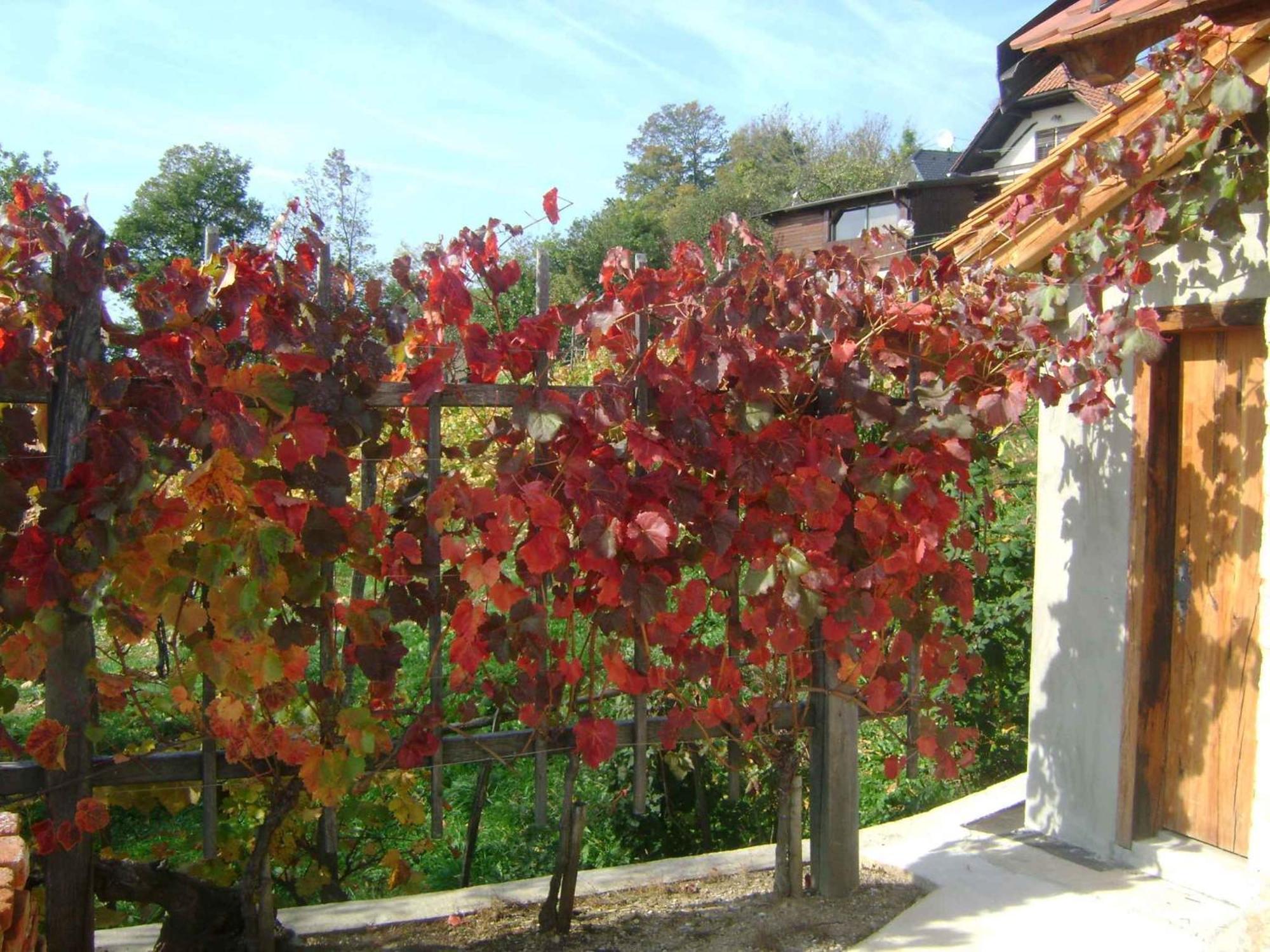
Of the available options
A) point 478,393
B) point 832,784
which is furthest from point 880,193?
point 478,393

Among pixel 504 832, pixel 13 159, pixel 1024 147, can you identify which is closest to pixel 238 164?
pixel 13 159

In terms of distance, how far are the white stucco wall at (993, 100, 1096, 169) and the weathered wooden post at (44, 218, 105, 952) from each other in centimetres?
3127

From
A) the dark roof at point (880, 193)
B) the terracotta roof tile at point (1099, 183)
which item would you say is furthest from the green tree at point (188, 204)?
the terracotta roof tile at point (1099, 183)

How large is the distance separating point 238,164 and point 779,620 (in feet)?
154

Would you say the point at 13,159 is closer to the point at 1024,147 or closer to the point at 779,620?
the point at 1024,147

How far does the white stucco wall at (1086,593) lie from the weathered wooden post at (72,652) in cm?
306

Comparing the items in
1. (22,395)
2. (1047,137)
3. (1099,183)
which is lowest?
(22,395)

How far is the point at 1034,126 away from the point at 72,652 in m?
35.2

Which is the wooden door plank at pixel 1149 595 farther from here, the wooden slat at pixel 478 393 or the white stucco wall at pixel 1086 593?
the wooden slat at pixel 478 393

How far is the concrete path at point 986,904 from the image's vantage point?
10.2 ft

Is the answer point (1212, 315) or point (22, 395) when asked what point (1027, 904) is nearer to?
point (1212, 315)

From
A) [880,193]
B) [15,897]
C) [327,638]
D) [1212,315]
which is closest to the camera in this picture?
[15,897]

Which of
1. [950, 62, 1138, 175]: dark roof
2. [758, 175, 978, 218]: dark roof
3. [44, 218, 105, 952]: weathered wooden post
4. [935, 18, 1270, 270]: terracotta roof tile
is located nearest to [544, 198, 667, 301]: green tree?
[758, 175, 978, 218]: dark roof

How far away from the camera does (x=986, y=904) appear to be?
3381 mm
